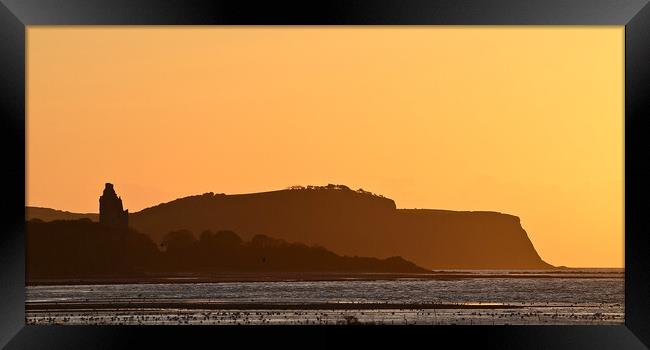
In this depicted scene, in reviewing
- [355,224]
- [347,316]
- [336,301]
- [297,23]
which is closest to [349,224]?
[355,224]

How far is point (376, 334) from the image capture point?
600 cm

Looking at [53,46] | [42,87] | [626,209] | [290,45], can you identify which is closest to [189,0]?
[626,209]

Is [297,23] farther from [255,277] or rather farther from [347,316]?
[255,277]

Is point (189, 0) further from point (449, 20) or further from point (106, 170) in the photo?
point (106, 170)

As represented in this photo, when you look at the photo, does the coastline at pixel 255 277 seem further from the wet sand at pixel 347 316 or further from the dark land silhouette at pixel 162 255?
the wet sand at pixel 347 316

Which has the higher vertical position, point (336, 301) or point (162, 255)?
point (162, 255)

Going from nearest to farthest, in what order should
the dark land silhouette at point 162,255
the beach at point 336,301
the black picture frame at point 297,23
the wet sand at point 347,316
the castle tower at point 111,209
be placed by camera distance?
the black picture frame at point 297,23
the wet sand at point 347,316
the beach at point 336,301
the castle tower at point 111,209
the dark land silhouette at point 162,255

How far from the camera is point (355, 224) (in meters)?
67.5

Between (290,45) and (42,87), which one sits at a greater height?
(290,45)

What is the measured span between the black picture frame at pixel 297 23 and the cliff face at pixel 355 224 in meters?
51.5

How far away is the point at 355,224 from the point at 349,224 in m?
0.51

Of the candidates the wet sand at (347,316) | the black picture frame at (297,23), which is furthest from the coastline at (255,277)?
the black picture frame at (297,23)

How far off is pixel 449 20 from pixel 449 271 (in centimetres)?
6768

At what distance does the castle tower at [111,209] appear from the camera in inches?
2256
